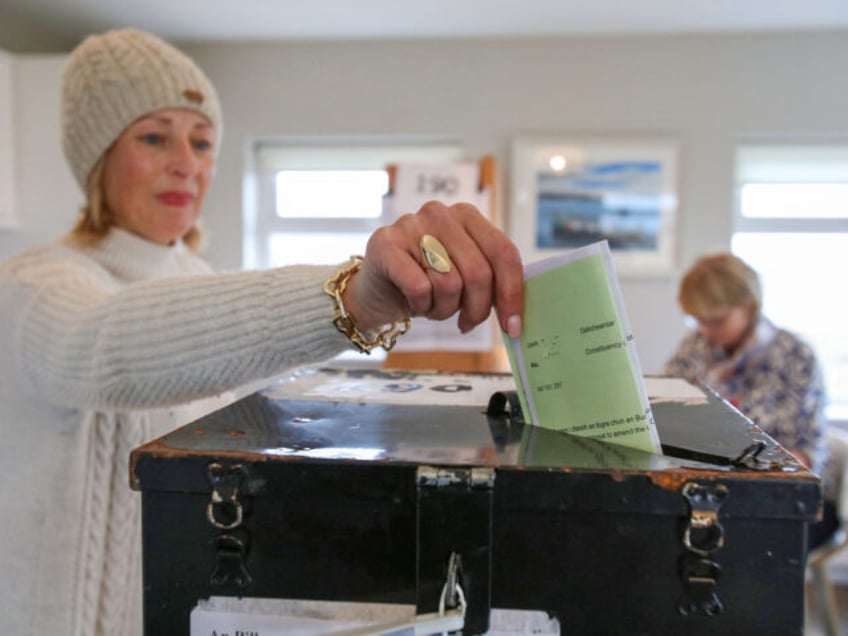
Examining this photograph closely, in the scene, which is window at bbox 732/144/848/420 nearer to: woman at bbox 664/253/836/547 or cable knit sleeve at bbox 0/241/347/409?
woman at bbox 664/253/836/547

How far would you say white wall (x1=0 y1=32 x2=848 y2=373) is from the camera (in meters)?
2.80

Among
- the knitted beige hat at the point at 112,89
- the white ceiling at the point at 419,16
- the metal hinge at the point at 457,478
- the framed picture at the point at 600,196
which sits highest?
the white ceiling at the point at 419,16

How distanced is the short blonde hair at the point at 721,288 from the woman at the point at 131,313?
1.43 m

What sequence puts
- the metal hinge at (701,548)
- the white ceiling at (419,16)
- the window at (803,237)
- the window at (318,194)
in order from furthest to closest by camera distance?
the window at (318,194) → the window at (803,237) → the white ceiling at (419,16) → the metal hinge at (701,548)

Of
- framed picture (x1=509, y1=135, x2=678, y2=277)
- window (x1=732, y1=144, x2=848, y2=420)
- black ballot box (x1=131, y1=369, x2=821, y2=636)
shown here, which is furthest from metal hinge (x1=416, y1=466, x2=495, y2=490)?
window (x1=732, y1=144, x2=848, y2=420)

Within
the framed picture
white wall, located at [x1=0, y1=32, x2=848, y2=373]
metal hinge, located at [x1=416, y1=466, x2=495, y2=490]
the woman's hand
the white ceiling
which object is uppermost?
the white ceiling

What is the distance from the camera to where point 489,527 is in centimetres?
41

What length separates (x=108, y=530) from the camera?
2.43 ft

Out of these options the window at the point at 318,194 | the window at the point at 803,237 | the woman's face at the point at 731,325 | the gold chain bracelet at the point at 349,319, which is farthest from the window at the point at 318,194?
the gold chain bracelet at the point at 349,319

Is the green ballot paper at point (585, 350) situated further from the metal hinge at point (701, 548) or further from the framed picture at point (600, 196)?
the framed picture at point (600, 196)

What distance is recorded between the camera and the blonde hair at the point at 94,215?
871mm

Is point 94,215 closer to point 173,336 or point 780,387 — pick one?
point 173,336

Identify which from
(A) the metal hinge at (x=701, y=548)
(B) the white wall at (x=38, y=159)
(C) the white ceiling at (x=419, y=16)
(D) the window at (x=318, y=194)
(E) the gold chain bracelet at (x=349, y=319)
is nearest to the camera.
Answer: (A) the metal hinge at (x=701, y=548)

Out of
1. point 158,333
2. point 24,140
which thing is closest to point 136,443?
point 158,333
